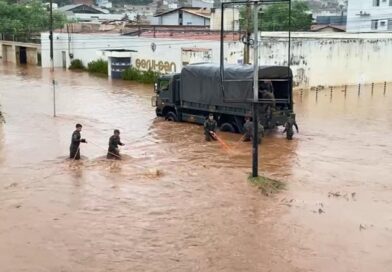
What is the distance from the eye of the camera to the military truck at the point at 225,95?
21609 mm

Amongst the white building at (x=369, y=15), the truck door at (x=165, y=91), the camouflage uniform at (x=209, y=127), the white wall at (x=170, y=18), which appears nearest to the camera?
the camouflage uniform at (x=209, y=127)

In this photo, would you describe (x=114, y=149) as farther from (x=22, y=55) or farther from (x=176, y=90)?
(x=22, y=55)

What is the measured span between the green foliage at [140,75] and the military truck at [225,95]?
1525 cm

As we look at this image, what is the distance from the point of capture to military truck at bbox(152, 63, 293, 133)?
2161cm

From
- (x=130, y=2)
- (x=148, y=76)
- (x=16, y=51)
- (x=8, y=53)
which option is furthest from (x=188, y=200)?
(x=130, y=2)

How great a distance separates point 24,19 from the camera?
66812mm

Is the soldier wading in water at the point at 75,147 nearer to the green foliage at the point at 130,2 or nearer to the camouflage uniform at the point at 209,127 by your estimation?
the camouflage uniform at the point at 209,127

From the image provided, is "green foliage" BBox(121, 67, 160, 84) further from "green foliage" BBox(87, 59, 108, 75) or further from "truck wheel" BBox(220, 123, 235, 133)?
"truck wheel" BBox(220, 123, 235, 133)

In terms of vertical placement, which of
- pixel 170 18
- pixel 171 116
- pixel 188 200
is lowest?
pixel 188 200

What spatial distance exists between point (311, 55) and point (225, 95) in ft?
53.2

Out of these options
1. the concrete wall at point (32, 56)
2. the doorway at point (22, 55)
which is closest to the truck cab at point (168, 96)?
the concrete wall at point (32, 56)

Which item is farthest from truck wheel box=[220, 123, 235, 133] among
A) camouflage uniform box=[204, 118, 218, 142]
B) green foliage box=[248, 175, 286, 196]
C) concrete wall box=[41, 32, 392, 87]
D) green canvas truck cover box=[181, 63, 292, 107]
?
concrete wall box=[41, 32, 392, 87]

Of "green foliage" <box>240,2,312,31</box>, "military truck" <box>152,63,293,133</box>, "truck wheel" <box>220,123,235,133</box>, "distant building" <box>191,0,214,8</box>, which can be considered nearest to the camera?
"military truck" <box>152,63,293,133</box>

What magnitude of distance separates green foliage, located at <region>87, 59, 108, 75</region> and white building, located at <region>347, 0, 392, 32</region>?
1157 inches
